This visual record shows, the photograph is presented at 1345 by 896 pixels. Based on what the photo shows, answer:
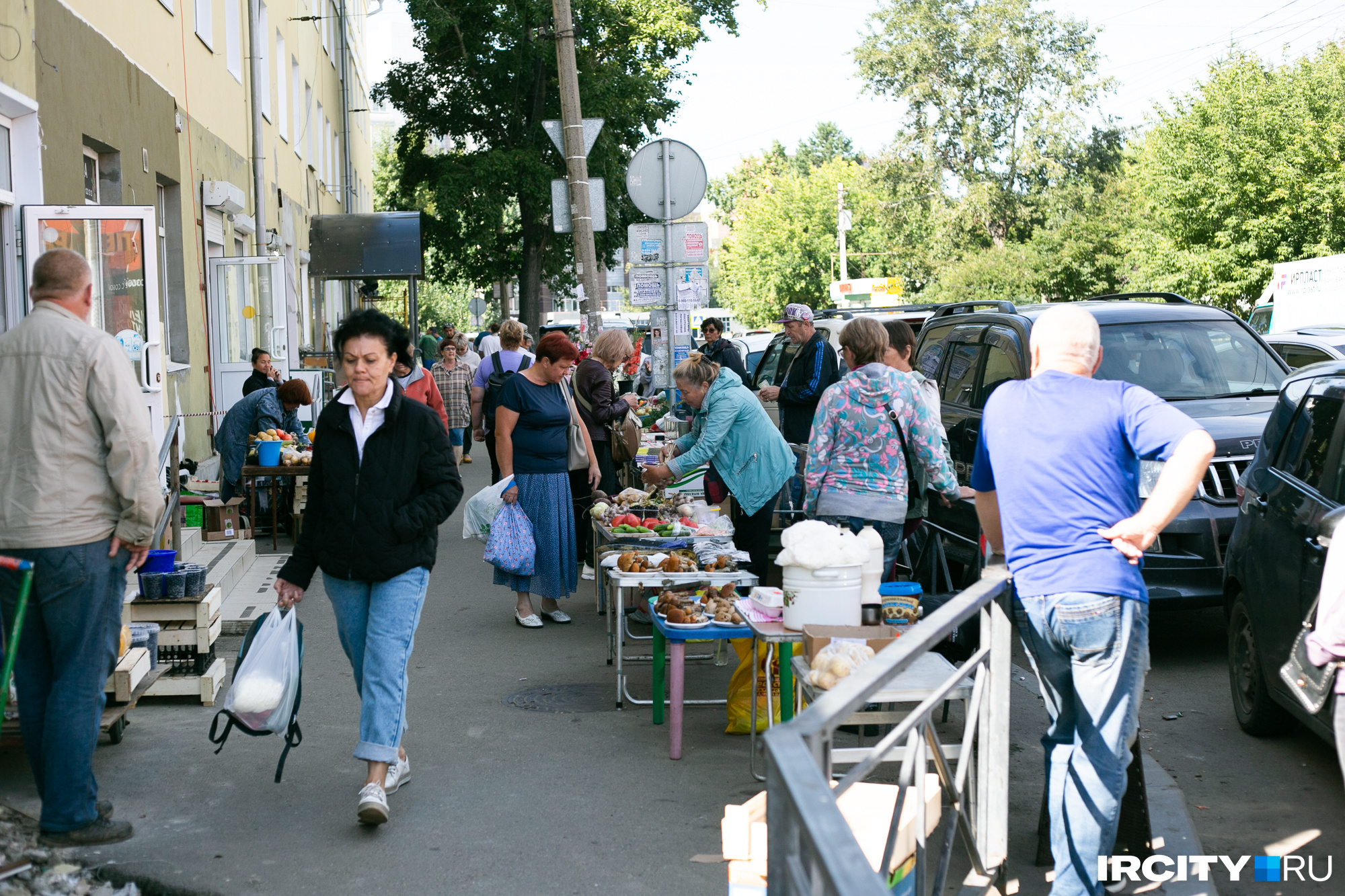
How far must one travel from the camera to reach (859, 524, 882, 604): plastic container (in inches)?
209

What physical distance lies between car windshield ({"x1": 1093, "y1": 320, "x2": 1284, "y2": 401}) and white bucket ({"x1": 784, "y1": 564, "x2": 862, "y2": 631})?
4.17m

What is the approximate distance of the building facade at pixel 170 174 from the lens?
903cm

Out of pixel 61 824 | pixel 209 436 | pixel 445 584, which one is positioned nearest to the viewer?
pixel 61 824

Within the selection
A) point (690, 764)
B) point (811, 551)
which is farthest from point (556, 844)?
point (811, 551)

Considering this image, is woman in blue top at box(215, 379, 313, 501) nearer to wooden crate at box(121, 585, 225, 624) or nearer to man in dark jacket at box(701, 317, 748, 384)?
man in dark jacket at box(701, 317, 748, 384)

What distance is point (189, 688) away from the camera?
666 cm

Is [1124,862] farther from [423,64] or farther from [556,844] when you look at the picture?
[423,64]

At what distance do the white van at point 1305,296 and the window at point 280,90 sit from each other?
16.2 m

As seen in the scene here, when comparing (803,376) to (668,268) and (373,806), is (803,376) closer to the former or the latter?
(668,268)

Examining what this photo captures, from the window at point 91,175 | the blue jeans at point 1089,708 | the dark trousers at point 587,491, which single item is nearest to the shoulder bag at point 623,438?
the dark trousers at point 587,491

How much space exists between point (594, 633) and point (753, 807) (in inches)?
189

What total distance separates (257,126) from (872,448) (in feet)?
48.1

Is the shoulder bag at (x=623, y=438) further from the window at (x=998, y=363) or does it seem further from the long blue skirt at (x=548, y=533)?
the window at (x=998, y=363)

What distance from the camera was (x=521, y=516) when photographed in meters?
8.45
